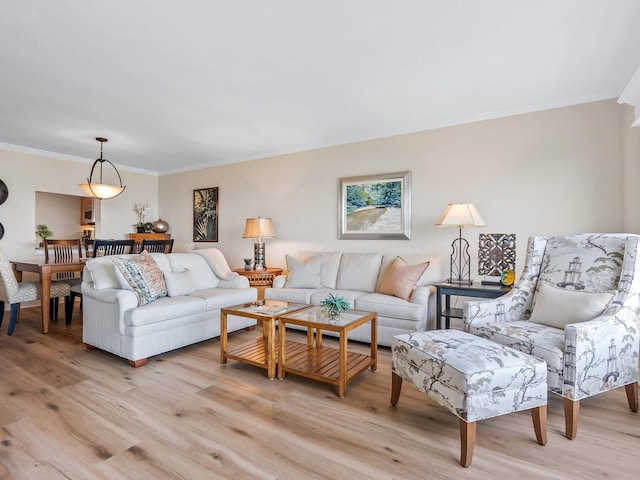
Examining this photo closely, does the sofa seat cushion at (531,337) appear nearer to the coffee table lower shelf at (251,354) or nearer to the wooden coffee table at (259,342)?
the wooden coffee table at (259,342)

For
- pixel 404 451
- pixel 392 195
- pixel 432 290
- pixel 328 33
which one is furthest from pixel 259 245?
pixel 404 451

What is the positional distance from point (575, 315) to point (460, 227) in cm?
137

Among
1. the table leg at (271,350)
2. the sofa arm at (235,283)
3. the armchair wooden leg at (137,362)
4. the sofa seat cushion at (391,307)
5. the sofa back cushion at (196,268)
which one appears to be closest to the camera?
the table leg at (271,350)

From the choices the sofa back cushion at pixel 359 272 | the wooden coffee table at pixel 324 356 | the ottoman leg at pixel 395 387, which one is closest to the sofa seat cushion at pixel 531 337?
the ottoman leg at pixel 395 387

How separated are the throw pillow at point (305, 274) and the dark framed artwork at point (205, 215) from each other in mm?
2093

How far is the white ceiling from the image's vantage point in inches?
77.6

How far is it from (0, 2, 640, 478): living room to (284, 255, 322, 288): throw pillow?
485 millimetres

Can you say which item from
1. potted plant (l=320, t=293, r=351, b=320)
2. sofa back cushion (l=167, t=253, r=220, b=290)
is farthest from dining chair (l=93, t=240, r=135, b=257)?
potted plant (l=320, t=293, r=351, b=320)

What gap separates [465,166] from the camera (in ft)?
12.1

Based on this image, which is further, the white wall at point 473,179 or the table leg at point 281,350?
the white wall at point 473,179

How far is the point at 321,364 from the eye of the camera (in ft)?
8.46

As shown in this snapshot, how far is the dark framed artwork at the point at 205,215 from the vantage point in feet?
18.9

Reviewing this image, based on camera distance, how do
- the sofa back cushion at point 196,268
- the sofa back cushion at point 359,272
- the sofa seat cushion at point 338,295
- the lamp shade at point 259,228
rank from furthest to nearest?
the lamp shade at point 259,228 < the sofa back cushion at point 359,272 < the sofa back cushion at point 196,268 < the sofa seat cushion at point 338,295

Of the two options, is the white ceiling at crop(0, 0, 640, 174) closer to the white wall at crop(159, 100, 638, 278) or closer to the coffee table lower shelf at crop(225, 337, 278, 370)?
the white wall at crop(159, 100, 638, 278)
